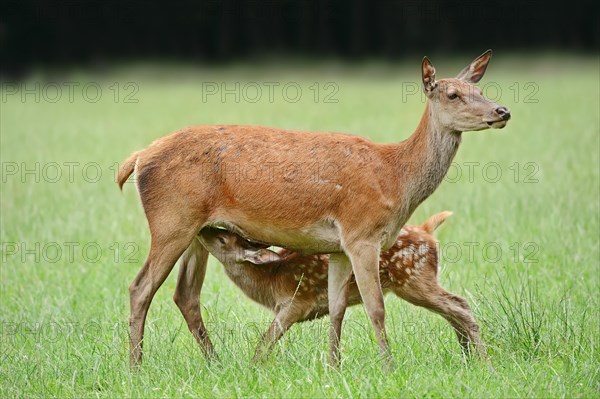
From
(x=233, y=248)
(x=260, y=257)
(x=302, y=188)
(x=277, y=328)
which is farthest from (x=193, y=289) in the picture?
(x=302, y=188)

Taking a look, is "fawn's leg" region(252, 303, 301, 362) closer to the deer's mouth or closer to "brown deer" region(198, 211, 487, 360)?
"brown deer" region(198, 211, 487, 360)

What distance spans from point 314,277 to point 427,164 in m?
1.16

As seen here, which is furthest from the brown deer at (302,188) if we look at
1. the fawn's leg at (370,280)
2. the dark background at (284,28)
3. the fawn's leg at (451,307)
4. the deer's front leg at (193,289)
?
the dark background at (284,28)

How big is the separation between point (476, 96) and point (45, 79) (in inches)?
1122

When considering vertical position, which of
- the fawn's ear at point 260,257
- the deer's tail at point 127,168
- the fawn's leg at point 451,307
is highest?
the deer's tail at point 127,168

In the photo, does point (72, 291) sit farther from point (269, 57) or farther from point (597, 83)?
point (269, 57)

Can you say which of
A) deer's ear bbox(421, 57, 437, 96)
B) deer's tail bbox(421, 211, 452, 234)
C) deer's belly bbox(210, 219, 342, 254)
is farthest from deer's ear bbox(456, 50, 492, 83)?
deer's belly bbox(210, 219, 342, 254)

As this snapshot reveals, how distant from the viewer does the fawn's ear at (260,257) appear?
6867 mm

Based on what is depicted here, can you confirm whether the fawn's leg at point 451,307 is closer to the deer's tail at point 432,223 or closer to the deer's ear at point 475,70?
the deer's tail at point 432,223

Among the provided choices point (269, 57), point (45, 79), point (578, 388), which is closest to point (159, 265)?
point (578, 388)

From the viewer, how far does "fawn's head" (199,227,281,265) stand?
6.75m

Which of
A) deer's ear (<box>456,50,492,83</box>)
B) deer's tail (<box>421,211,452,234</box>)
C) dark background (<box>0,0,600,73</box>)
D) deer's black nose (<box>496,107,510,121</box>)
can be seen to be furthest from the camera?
dark background (<box>0,0,600,73</box>)

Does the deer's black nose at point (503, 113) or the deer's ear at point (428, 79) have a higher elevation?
the deer's ear at point (428, 79)

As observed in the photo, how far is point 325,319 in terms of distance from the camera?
7.44 metres
